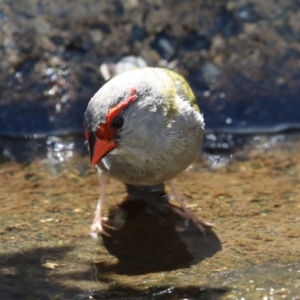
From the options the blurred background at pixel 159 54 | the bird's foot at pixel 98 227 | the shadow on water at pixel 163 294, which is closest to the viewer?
the shadow on water at pixel 163 294

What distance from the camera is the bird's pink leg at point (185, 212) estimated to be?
17.7 ft

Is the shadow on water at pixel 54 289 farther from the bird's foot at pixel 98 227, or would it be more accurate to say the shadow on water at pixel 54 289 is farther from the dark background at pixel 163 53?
the dark background at pixel 163 53

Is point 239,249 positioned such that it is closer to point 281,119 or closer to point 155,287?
point 155,287

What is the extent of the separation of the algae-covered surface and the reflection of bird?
238mm

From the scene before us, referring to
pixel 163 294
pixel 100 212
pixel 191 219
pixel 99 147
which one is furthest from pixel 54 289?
pixel 191 219

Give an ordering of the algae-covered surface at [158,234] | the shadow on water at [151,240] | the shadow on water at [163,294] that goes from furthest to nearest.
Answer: the shadow on water at [151,240] → the algae-covered surface at [158,234] → the shadow on water at [163,294]

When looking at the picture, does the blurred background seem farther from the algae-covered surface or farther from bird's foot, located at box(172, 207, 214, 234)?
bird's foot, located at box(172, 207, 214, 234)

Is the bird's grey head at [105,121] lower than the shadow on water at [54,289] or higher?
higher

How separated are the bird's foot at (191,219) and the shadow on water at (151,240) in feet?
0.12

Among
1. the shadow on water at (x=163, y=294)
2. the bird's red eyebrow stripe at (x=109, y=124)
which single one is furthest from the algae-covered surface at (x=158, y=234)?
the bird's red eyebrow stripe at (x=109, y=124)

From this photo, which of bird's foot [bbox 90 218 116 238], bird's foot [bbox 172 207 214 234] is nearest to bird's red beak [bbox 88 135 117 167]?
bird's foot [bbox 90 218 116 238]

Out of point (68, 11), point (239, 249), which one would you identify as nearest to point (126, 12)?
point (68, 11)

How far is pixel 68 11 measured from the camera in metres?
7.73

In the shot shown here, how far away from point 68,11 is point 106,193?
2.55 meters
